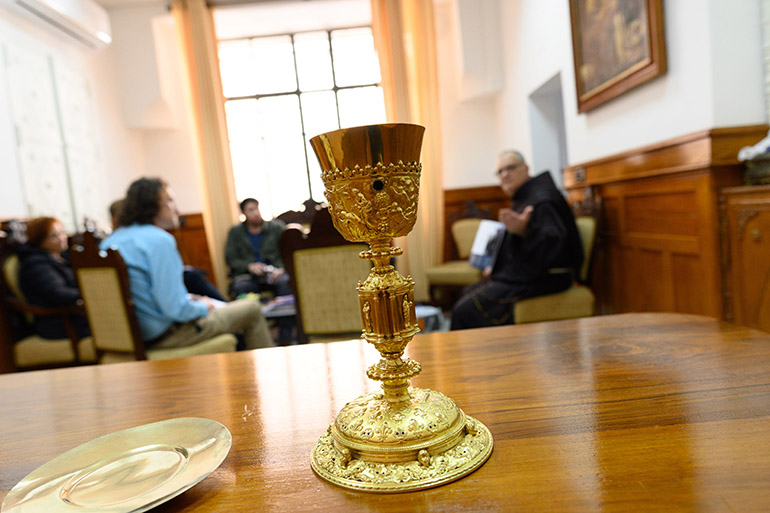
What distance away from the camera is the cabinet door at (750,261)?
7.29 ft

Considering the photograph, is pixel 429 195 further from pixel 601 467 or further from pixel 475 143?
pixel 601 467

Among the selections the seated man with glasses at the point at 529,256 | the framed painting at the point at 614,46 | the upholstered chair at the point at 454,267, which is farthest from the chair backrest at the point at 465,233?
the seated man with glasses at the point at 529,256

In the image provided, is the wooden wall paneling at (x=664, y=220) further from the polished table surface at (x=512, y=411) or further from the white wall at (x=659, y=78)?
the polished table surface at (x=512, y=411)

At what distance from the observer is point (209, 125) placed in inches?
265

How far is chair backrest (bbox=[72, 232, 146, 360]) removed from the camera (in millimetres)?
2588

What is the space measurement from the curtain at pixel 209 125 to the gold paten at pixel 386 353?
21.6 ft

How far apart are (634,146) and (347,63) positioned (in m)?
5.21

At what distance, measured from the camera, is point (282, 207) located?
7691 millimetres

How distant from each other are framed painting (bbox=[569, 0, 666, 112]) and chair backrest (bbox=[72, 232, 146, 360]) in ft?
10.5

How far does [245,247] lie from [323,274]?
415 centimetres

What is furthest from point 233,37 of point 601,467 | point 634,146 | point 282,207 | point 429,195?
point 601,467

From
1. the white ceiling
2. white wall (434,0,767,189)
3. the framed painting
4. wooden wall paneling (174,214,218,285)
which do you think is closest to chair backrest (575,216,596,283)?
white wall (434,0,767,189)

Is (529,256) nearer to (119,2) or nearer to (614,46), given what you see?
(614,46)

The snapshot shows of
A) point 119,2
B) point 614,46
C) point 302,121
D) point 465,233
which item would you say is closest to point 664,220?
point 614,46
